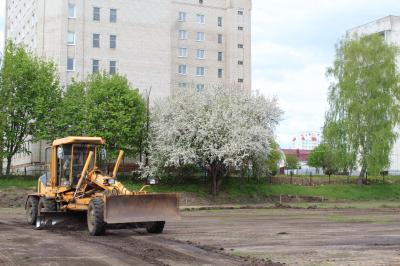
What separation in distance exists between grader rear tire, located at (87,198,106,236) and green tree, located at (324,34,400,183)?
41.0 m

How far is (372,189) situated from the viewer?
191 ft

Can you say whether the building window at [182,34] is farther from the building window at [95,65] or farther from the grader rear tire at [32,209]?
the grader rear tire at [32,209]

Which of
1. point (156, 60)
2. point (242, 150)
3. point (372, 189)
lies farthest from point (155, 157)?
point (156, 60)

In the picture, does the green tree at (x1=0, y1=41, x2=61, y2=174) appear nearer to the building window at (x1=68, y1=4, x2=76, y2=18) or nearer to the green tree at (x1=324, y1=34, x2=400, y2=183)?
the building window at (x1=68, y1=4, x2=76, y2=18)

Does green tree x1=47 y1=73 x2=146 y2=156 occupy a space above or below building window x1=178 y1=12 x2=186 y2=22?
below

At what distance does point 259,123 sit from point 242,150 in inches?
169

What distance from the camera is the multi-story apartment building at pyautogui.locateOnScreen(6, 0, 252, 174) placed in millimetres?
71062

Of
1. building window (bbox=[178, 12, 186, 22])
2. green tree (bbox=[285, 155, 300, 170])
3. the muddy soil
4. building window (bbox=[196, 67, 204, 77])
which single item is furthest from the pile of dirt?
green tree (bbox=[285, 155, 300, 170])

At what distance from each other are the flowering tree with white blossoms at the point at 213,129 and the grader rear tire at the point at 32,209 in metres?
22.1

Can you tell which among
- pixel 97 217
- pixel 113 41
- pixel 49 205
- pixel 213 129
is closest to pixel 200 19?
pixel 113 41

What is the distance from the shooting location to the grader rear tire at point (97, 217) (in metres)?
20.0

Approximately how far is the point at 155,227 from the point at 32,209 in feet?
21.0

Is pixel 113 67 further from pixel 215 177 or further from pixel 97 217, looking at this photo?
pixel 97 217

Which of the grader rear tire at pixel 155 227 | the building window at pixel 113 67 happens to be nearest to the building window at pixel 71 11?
the building window at pixel 113 67
